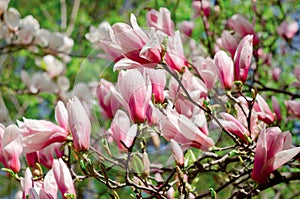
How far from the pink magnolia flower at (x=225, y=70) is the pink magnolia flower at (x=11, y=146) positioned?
0.46 metres

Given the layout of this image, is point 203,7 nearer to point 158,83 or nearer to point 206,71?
point 206,71

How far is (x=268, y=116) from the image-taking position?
1.27 metres

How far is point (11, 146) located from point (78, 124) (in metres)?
0.18

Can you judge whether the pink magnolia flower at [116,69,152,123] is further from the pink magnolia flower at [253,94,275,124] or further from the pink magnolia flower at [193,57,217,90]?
the pink magnolia flower at [253,94,275,124]

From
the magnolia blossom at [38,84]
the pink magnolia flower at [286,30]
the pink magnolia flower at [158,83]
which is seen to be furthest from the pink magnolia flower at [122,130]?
the magnolia blossom at [38,84]

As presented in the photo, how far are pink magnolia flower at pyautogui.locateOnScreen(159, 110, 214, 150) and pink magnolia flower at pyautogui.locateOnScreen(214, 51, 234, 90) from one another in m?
0.13

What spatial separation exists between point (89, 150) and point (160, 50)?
0.27 metres

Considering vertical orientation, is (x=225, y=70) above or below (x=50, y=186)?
above

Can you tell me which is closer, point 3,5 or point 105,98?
point 105,98

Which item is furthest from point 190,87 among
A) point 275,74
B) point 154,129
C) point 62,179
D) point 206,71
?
point 275,74

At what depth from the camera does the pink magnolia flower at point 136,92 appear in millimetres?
1031

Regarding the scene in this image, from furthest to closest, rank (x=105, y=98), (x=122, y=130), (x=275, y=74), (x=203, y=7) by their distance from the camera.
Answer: (x=275, y=74)
(x=203, y=7)
(x=105, y=98)
(x=122, y=130)

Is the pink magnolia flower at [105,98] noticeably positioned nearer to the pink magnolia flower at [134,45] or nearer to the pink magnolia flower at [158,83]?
the pink magnolia flower at [158,83]

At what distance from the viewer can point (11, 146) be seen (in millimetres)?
1084
